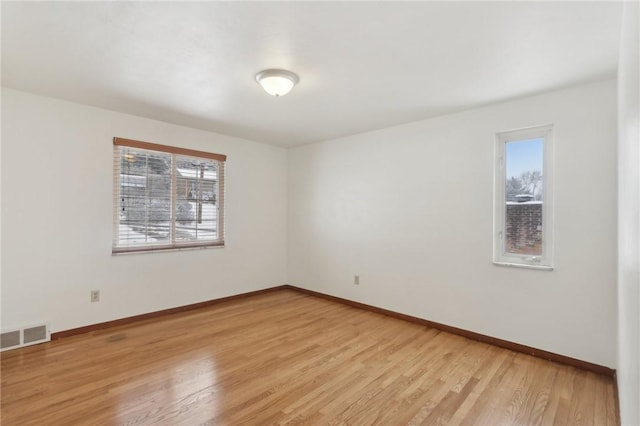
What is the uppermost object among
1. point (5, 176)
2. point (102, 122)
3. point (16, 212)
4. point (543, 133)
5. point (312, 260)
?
point (102, 122)

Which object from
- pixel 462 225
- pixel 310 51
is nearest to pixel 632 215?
pixel 310 51

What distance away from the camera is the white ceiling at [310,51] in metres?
1.77

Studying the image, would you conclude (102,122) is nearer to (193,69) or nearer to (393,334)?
(193,69)

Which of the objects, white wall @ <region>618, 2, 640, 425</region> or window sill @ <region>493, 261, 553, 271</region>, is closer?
white wall @ <region>618, 2, 640, 425</region>

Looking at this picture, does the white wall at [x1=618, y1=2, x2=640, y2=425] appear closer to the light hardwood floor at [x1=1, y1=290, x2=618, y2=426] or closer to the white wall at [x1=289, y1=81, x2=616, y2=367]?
the light hardwood floor at [x1=1, y1=290, x2=618, y2=426]

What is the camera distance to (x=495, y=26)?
6.20 ft

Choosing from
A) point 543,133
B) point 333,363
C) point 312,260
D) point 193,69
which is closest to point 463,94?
point 543,133

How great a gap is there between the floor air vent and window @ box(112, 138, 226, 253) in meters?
0.97

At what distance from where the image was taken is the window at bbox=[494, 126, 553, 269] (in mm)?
2945

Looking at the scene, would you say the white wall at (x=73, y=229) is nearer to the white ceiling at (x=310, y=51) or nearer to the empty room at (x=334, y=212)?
the empty room at (x=334, y=212)

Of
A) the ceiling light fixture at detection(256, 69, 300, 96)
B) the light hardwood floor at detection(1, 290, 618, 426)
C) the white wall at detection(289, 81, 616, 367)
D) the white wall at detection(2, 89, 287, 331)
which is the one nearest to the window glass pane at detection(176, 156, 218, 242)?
the white wall at detection(2, 89, 287, 331)

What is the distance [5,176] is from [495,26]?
4209mm

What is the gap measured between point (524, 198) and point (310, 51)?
2476mm

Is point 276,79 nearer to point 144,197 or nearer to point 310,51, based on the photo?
point 310,51
